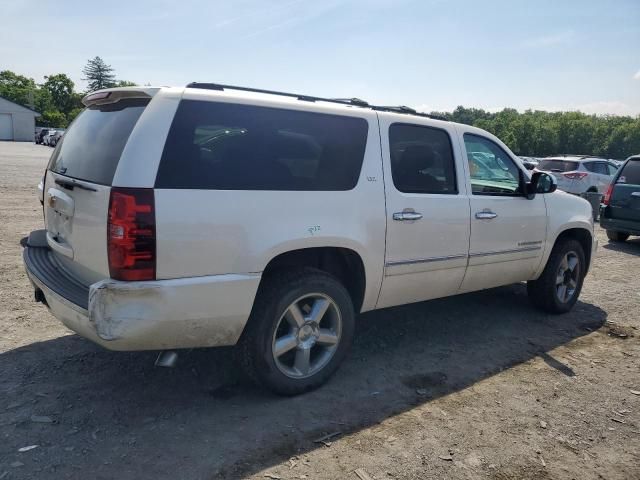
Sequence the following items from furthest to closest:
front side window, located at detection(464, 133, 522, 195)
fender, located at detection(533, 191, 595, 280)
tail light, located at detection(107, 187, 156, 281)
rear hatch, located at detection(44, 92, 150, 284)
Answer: fender, located at detection(533, 191, 595, 280) < front side window, located at detection(464, 133, 522, 195) < rear hatch, located at detection(44, 92, 150, 284) < tail light, located at detection(107, 187, 156, 281)

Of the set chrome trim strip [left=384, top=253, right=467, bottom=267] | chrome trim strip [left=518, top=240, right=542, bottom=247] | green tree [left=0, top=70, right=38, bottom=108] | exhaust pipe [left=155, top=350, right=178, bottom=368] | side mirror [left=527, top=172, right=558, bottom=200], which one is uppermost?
green tree [left=0, top=70, right=38, bottom=108]

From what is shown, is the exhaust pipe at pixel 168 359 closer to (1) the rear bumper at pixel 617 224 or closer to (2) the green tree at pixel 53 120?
(1) the rear bumper at pixel 617 224

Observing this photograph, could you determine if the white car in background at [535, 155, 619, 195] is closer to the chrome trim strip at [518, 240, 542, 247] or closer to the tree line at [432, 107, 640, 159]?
the chrome trim strip at [518, 240, 542, 247]

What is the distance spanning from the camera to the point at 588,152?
57.6m

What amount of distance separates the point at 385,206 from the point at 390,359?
1.32m

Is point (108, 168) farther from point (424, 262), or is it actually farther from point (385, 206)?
point (424, 262)

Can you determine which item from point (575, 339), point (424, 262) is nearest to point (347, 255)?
point (424, 262)

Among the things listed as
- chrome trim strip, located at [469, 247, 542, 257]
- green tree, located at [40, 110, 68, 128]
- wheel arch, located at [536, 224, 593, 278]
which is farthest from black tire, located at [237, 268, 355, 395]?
green tree, located at [40, 110, 68, 128]

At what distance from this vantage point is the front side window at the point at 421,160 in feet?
13.0

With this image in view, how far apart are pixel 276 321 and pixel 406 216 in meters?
1.29

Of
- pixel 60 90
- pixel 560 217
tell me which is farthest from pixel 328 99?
pixel 60 90

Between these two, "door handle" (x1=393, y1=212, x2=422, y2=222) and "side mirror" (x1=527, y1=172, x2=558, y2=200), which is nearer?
"door handle" (x1=393, y1=212, x2=422, y2=222)

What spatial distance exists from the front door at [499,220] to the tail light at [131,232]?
9.02 feet

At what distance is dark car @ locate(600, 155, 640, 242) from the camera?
962cm
